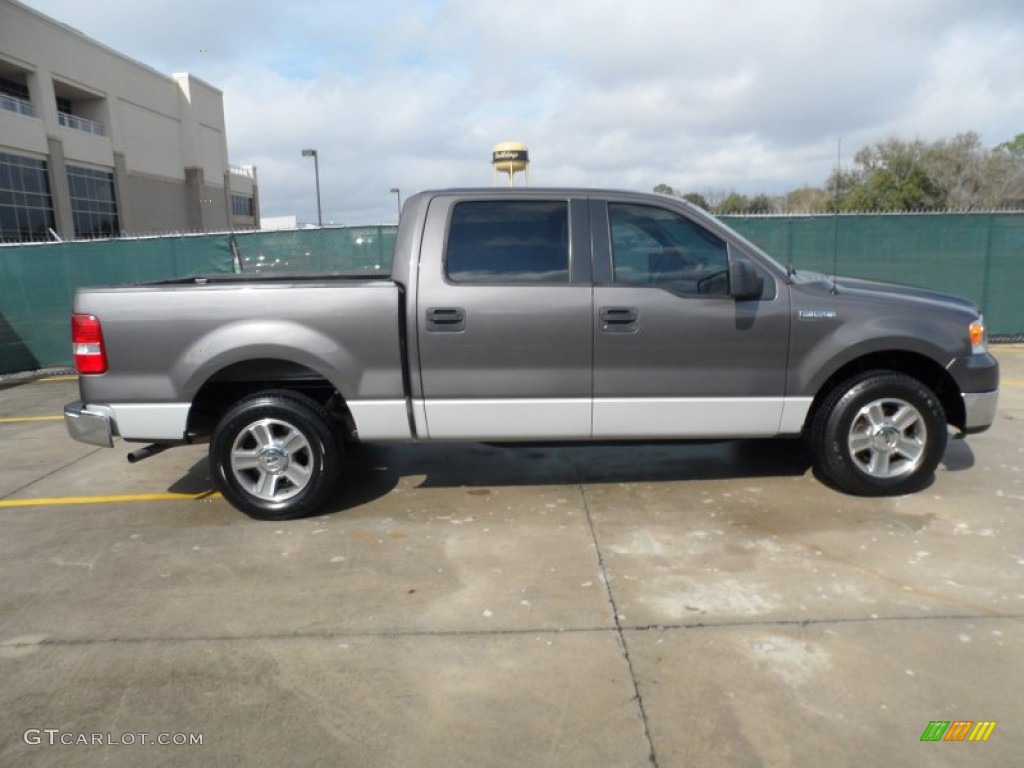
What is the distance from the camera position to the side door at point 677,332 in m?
4.60

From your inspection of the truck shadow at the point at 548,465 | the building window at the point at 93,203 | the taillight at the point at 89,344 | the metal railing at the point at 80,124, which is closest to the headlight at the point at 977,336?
the truck shadow at the point at 548,465

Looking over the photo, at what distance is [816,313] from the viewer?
4.64m

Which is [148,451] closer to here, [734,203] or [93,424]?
[93,424]

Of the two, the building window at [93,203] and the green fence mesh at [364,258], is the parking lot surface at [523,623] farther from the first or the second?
the building window at [93,203]

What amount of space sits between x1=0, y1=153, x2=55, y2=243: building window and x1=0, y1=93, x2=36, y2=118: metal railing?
8.01ft

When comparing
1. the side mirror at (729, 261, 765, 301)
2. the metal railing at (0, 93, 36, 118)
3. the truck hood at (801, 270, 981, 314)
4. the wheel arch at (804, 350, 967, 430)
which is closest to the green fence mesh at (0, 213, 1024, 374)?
the truck hood at (801, 270, 981, 314)

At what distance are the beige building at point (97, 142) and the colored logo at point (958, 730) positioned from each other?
4376 cm

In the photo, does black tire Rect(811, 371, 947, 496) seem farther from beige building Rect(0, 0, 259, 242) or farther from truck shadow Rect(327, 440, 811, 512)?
beige building Rect(0, 0, 259, 242)

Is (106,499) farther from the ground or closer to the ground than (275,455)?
closer to the ground

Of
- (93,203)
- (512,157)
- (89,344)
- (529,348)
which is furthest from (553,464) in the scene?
(93,203)

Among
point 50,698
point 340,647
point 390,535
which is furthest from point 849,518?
point 50,698

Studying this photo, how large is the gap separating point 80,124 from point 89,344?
4965 centimetres

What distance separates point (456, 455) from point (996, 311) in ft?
29.8

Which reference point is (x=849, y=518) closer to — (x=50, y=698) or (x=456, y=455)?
(x=456, y=455)
